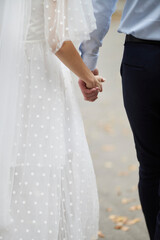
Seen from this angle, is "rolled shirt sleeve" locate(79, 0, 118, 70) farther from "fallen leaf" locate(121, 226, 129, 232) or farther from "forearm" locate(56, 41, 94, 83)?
"fallen leaf" locate(121, 226, 129, 232)

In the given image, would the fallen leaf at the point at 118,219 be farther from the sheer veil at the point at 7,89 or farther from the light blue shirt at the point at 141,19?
the light blue shirt at the point at 141,19

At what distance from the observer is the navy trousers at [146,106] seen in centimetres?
200

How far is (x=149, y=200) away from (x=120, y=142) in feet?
10.4

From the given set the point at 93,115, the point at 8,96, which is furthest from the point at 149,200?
the point at 93,115

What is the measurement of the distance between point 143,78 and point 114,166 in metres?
2.72

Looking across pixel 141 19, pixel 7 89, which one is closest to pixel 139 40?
pixel 141 19

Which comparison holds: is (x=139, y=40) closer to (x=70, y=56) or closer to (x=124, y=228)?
(x=70, y=56)

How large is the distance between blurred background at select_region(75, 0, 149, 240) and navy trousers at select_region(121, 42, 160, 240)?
907 millimetres

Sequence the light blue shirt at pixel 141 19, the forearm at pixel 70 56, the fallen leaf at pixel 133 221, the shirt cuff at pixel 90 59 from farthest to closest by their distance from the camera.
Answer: the fallen leaf at pixel 133 221 < the shirt cuff at pixel 90 59 < the forearm at pixel 70 56 < the light blue shirt at pixel 141 19

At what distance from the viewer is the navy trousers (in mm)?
2002

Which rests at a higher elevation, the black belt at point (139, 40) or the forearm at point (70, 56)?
the black belt at point (139, 40)

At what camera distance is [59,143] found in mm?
2174

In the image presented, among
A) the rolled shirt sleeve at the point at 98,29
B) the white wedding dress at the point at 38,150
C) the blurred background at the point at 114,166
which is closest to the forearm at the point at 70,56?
the white wedding dress at the point at 38,150

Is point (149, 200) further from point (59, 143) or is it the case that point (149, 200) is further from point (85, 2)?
point (85, 2)
